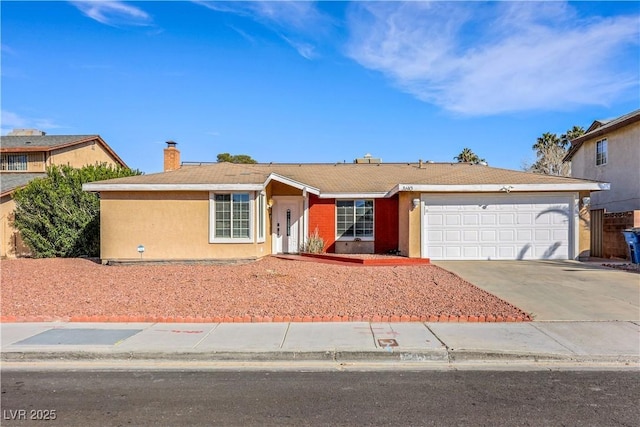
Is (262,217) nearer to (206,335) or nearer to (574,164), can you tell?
(206,335)

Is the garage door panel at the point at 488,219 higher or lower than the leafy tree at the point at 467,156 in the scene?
lower

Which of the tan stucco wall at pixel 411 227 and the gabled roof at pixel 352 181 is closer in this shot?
the gabled roof at pixel 352 181

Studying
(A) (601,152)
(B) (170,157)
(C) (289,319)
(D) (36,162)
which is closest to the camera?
(C) (289,319)

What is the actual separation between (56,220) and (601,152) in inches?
974

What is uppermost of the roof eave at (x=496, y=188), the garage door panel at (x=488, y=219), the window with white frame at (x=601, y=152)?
the window with white frame at (x=601, y=152)

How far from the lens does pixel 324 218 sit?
1947cm

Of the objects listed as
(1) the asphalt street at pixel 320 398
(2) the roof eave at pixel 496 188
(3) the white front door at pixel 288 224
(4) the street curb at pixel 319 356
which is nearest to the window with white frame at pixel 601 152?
(2) the roof eave at pixel 496 188

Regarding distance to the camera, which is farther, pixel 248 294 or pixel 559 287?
pixel 559 287

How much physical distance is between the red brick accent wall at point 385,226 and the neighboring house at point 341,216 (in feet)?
0.14

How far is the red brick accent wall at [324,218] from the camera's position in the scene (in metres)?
19.4

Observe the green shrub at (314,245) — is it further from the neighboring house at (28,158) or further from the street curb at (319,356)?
the neighboring house at (28,158)

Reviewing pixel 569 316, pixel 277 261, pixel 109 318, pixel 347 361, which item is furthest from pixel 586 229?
pixel 109 318

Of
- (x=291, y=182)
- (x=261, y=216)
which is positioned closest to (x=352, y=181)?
(x=291, y=182)

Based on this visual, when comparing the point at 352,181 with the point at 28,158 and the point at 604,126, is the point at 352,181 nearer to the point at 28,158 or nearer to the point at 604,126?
the point at 604,126
